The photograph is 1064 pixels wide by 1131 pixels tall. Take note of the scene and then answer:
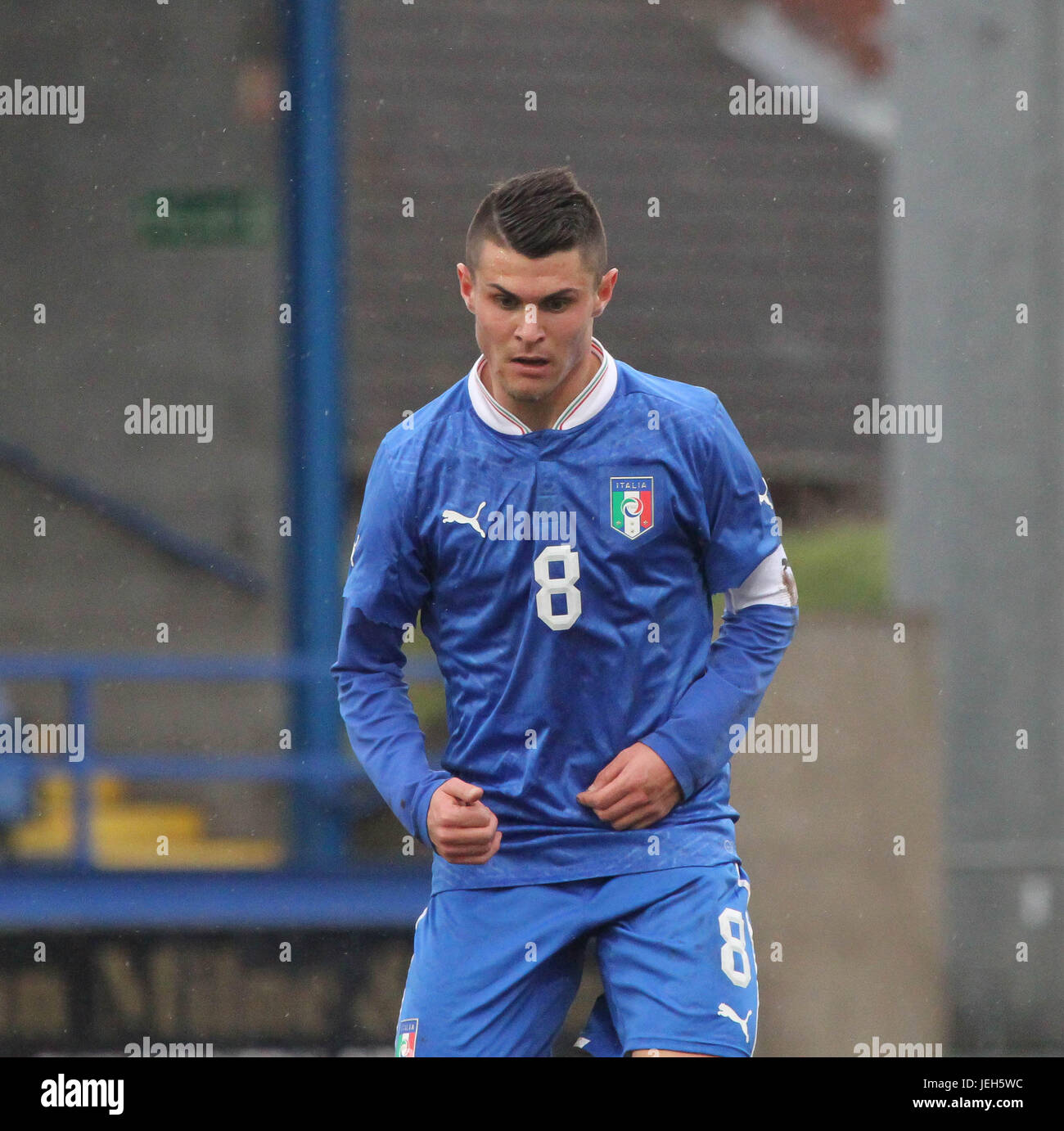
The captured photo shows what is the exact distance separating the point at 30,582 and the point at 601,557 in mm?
6384

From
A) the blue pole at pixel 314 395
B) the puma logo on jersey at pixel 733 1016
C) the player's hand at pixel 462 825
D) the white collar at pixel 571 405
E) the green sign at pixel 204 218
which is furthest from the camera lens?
the green sign at pixel 204 218

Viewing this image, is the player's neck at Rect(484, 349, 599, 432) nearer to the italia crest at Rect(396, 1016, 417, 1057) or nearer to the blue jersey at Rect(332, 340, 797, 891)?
the blue jersey at Rect(332, 340, 797, 891)

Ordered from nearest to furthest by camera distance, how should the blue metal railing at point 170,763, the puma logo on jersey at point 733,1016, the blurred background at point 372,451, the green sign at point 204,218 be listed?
the puma logo on jersey at point 733,1016 < the blurred background at point 372,451 < the blue metal railing at point 170,763 < the green sign at point 204,218

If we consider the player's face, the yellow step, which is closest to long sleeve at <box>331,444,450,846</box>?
the player's face

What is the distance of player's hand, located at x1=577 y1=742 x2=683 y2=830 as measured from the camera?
2908 mm

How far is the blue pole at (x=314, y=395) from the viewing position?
6.58 meters

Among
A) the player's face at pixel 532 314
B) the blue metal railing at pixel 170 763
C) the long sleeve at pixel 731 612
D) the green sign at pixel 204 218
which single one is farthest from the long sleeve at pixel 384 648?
the green sign at pixel 204 218

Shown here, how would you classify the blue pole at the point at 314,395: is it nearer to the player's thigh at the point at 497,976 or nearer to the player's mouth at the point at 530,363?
the player's thigh at the point at 497,976

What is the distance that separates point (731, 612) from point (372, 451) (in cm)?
631

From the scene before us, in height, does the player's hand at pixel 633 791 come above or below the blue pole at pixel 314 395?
below

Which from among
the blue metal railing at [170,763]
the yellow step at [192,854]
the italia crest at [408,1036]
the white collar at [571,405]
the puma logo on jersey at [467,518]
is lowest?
the yellow step at [192,854]

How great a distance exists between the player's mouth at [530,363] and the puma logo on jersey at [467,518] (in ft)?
0.74

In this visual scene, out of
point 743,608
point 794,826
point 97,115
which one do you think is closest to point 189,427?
point 97,115

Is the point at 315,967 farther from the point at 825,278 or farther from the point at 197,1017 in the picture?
the point at 825,278
